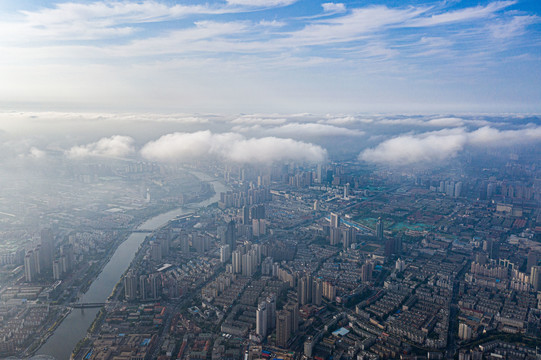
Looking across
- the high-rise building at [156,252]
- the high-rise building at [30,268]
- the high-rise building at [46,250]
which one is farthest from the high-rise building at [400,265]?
the high-rise building at [30,268]

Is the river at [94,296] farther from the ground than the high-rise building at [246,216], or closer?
closer

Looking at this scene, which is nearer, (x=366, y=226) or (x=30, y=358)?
(x=30, y=358)

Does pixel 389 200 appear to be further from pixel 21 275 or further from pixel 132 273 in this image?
pixel 21 275

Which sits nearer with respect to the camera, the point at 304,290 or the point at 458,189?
the point at 304,290

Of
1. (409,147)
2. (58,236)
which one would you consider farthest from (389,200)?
(58,236)

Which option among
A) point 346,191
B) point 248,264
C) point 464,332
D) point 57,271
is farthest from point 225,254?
point 346,191

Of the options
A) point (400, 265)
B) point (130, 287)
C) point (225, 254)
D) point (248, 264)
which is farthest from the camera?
point (225, 254)

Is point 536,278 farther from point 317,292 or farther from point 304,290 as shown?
point 304,290

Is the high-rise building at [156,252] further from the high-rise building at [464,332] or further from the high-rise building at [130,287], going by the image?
the high-rise building at [464,332]

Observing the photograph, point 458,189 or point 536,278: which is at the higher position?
point 458,189
